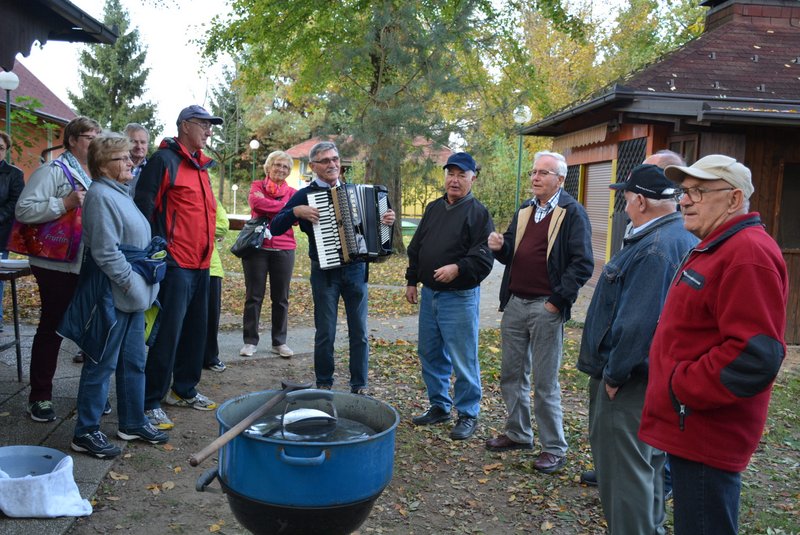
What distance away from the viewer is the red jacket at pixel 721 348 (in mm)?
2273

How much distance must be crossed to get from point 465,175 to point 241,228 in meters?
3.11

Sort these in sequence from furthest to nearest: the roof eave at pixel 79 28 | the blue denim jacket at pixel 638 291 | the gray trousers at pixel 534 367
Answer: the roof eave at pixel 79 28
the gray trousers at pixel 534 367
the blue denim jacket at pixel 638 291

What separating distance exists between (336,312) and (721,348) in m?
3.97

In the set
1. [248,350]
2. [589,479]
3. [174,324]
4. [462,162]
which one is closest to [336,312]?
[174,324]

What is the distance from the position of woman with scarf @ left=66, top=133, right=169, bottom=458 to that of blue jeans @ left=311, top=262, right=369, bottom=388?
1711 millimetres

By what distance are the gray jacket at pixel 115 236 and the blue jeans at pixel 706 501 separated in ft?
10.5

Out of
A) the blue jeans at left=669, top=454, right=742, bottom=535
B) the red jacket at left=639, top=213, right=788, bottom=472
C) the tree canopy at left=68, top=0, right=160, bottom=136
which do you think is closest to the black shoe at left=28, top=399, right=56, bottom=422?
the red jacket at left=639, top=213, right=788, bottom=472

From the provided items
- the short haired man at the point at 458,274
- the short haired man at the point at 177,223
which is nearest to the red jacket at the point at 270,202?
the short haired man at the point at 177,223

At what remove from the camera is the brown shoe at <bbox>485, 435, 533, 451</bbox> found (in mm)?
5086

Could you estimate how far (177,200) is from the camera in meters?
4.92

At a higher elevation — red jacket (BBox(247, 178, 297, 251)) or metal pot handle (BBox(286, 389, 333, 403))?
red jacket (BBox(247, 178, 297, 251))

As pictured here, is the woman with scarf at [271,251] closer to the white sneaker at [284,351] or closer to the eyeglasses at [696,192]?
the white sneaker at [284,351]

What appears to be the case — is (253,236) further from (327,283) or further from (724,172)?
(724,172)

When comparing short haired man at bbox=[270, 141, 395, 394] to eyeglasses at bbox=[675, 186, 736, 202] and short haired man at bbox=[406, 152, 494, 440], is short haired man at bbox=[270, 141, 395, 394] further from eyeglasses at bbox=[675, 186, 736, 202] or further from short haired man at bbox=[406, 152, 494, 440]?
eyeglasses at bbox=[675, 186, 736, 202]
